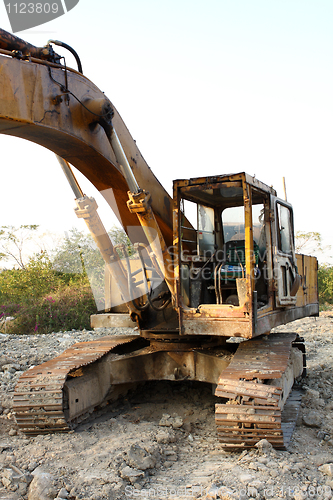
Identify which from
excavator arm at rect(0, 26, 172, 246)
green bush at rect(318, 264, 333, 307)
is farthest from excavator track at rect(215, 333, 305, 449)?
green bush at rect(318, 264, 333, 307)

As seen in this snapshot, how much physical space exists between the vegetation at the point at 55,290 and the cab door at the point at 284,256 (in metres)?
5.75

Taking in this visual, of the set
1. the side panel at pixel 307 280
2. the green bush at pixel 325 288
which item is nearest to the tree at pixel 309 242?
the green bush at pixel 325 288

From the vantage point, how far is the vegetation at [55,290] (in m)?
12.2

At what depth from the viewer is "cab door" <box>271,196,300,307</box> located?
17.8ft

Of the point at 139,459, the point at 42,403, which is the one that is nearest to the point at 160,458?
the point at 139,459

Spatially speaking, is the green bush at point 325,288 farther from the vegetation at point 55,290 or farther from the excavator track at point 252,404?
the excavator track at point 252,404

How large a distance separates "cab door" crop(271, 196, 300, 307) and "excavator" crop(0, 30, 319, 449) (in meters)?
0.02

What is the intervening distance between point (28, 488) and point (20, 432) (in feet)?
3.86

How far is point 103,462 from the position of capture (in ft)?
12.8

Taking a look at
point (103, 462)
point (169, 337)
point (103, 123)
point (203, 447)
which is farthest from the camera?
point (169, 337)

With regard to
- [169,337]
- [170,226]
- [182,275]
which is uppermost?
[170,226]

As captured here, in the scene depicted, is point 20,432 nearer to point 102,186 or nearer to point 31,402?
point 31,402

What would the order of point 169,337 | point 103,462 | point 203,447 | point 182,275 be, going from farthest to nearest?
point 169,337 < point 182,275 < point 203,447 < point 103,462

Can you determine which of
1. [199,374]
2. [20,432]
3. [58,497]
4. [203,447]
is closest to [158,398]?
[199,374]
